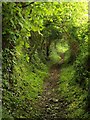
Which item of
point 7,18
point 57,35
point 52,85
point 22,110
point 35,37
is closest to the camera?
point 7,18

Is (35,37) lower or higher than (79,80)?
higher

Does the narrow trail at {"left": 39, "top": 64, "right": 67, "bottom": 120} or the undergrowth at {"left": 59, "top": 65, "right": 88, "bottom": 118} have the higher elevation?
the undergrowth at {"left": 59, "top": 65, "right": 88, "bottom": 118}

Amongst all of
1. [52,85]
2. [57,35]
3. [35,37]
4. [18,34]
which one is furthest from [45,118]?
[57,35]

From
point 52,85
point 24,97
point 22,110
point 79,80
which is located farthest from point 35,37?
point 22,110

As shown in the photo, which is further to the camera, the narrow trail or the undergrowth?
the narrow trail

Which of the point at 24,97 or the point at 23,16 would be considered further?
Answer: the point at 24,97

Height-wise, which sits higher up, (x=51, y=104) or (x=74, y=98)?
(x=74, y=98)

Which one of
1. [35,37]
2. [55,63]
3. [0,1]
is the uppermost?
[0,1]

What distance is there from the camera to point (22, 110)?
9.47m

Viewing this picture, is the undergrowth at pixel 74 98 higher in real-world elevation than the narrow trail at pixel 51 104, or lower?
higher

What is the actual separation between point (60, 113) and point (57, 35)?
15903 millimetres

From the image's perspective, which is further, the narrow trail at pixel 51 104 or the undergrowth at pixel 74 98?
the narrow trail at pixel 51 104

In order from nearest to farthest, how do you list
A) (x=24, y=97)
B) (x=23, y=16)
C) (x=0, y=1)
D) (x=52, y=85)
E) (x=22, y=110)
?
(x=0, y=1)
(x=22, y=110)
(x=23, y=16)
(x=24, y=97)
(x=52, y=85)

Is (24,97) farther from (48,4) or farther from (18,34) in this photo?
(48,4)
